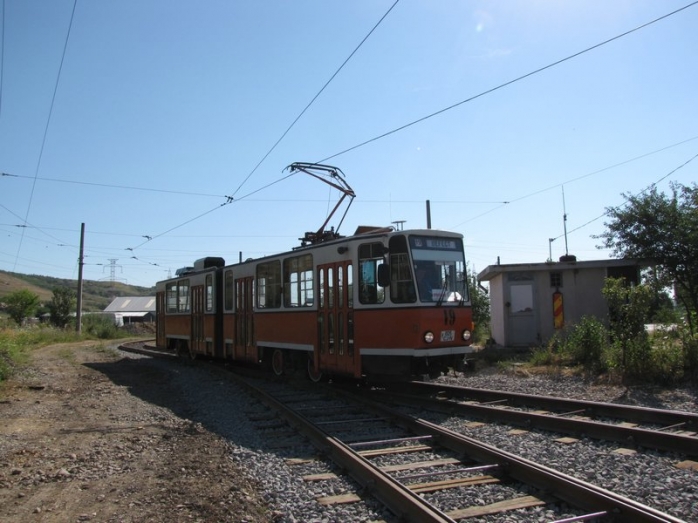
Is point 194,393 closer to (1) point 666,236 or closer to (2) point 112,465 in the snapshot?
(2) point 112,465

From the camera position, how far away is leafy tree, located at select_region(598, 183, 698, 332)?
13.9 metres

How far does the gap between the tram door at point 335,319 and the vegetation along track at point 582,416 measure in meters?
1.17

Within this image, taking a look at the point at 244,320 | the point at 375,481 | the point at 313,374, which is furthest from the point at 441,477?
the point at 244,320

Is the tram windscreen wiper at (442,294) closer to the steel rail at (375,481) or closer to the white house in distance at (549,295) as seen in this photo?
the steel rail at (375,481)

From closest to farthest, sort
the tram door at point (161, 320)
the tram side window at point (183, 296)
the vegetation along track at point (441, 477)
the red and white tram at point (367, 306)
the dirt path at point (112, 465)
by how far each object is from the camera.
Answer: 1. the vegetation along track at point (441, 477)
2. the dirt path at point (112, 465)
3. the red and white tram at point (367, 306)
4. the tram side window at point (183, 296)
5. the tram door at point (161, 320)

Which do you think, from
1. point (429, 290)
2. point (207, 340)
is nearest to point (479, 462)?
point (429, 290)

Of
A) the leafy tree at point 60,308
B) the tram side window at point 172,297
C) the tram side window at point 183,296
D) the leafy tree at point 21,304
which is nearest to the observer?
the tram side window at point 183,296

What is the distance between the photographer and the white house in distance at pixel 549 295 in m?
18.0

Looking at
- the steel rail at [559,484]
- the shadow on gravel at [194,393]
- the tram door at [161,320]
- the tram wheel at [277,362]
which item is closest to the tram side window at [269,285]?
the tram wheel at [277,362]

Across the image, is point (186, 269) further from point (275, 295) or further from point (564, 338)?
point (564, 338)

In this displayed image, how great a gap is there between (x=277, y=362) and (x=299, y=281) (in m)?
2.63

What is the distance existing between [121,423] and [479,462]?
5.91 metres

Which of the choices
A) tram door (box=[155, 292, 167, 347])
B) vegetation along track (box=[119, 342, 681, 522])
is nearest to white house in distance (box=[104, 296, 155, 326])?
tram door (box=[155, 292, 167, 347])

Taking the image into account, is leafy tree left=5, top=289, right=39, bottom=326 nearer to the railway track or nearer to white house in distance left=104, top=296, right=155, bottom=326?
white house in distance left=104, top=296, right=155, bottom=326
